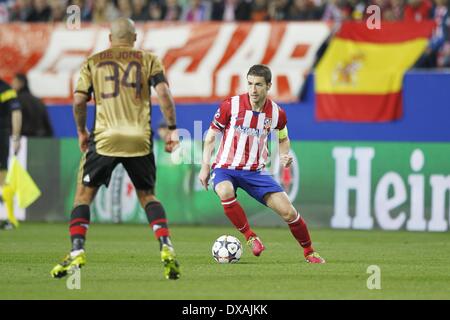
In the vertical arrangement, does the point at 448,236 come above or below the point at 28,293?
below

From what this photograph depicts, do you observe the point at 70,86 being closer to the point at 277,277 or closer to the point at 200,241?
the point at 200,241

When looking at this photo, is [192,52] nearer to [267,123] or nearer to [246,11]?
[246,11]

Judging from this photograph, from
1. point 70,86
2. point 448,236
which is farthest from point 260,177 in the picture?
point 70,86

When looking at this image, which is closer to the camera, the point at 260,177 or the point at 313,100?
the point at 260,177

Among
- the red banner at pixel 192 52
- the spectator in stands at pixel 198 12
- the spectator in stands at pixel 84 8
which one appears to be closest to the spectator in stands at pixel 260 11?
the red banner at pixel 192 52

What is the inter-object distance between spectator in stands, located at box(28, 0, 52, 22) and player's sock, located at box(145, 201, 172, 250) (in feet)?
47.3

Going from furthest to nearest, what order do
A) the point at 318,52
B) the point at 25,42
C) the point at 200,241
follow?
the point at 25,42 < the point at 318,52 < the point at 200,241

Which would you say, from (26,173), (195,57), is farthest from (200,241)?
(195,57)

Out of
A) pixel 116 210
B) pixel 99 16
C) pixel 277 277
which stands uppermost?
pixel 99 16

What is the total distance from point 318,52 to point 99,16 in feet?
15.7

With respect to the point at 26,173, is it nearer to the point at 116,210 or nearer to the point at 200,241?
the point at 116,210

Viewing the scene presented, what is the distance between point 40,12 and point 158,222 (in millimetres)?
14753

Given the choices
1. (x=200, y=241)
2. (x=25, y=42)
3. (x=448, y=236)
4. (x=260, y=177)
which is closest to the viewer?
(x=260, y=177)

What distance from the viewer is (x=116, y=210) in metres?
19.1
